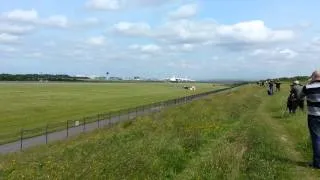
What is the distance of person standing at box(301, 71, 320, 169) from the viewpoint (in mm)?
12125

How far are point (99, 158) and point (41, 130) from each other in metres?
29.3

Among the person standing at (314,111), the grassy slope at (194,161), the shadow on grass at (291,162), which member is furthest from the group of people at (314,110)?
the grassy slope at (194,161)

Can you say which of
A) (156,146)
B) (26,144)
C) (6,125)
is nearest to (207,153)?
(156,146)

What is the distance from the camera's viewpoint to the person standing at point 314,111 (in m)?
12.1

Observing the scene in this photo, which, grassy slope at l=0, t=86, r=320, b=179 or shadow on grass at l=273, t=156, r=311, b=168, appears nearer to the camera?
grassy slope at l=0, t=86, r=320, b=179

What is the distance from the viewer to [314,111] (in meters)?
12.2

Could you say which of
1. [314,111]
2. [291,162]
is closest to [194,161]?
[291,162]

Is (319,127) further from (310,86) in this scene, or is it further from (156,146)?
(156,146)

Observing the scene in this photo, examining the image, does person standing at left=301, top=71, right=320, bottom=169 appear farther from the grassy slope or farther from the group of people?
the grassy slope

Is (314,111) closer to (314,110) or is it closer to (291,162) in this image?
(314,110)

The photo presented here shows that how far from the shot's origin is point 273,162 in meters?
12.2

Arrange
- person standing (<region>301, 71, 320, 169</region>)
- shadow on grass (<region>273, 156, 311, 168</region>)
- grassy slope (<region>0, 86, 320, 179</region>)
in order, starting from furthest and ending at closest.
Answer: shadow on grass (<region>273, 156, 311, 168</region>)
person standing (<region>301, 71, 320, 169</region>)
grassy slope (<region>0, 86, 320, 179</region>)

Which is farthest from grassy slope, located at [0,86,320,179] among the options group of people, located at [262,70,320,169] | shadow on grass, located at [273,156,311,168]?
group of people, located at [262,70,320,169]

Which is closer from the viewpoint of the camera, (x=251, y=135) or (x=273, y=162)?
(x=273, y=162)
